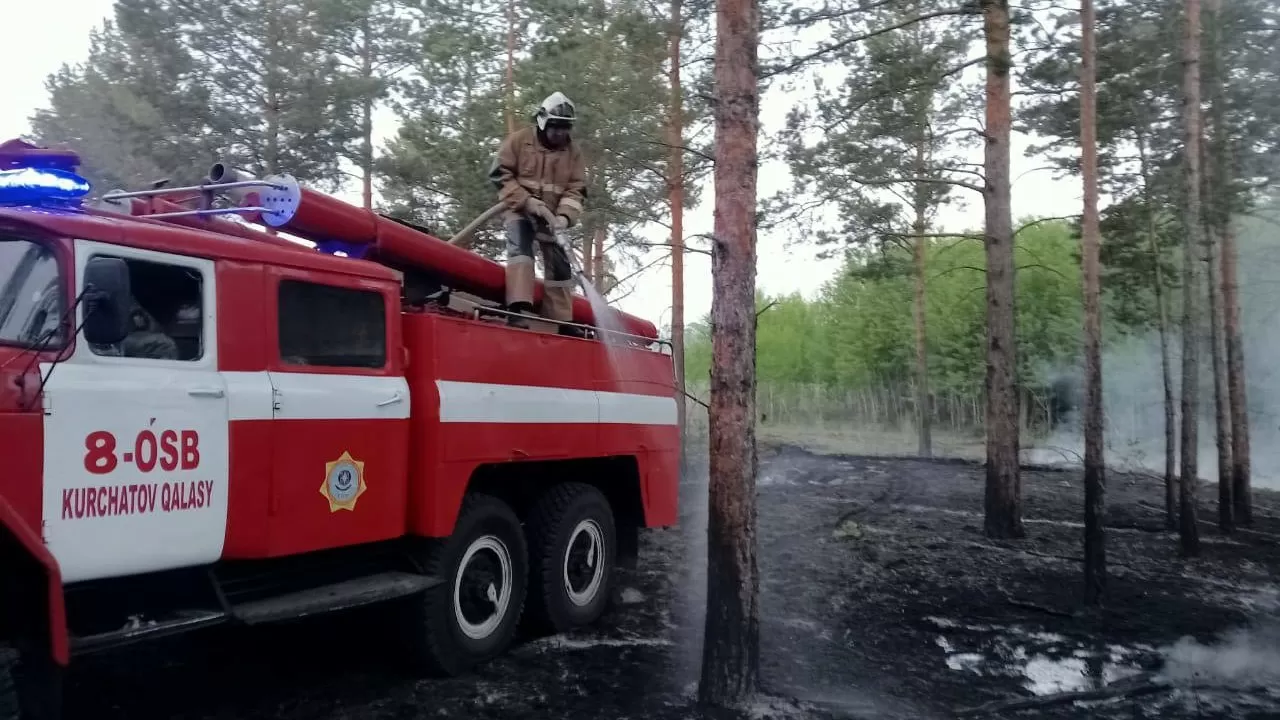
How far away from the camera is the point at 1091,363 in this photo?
31.4 ft

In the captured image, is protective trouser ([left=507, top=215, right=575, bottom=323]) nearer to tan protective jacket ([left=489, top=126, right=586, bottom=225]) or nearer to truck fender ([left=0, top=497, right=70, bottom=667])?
tan protective jacket ([left=489, top=126, right=586, bottom=225])

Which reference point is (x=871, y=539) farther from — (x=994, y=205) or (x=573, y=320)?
(x=573, y=320)

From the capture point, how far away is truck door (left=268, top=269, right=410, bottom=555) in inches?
210

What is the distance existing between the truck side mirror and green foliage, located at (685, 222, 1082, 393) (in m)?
18.5

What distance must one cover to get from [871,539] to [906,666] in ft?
18.4

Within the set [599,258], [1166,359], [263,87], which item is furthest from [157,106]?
[1166,359]

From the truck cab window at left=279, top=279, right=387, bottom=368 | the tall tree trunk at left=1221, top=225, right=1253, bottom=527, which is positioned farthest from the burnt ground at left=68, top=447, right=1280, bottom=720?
the tall tree trunk at left=1221, top=225, right=1253, bottom=527

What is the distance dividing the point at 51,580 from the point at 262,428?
50.7 inches

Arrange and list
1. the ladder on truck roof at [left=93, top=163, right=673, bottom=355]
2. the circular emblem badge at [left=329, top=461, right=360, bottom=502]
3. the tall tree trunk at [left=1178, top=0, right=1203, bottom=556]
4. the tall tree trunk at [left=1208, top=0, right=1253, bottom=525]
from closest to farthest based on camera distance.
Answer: the ladder on truck roof at [left=93, top=163, right=673, bottom=355] → the circular emblem badge at [left=329, top=461, right=360, bottom=502] → the tall tree trunk at [left=1178, top=0, right=1203, bottom=556] → the tall tree trunk at [left=1208, top=0, right=1253, bottom=525]

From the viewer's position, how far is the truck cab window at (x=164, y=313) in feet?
15.8

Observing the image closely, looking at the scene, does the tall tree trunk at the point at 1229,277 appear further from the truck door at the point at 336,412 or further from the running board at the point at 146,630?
the running board at the point at 146,630

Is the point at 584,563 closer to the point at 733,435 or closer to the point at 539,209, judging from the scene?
the point at 733,435

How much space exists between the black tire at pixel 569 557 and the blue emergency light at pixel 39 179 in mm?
3868

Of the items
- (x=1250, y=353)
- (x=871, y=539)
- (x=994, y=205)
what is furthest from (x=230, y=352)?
(x=1250, y=353)
